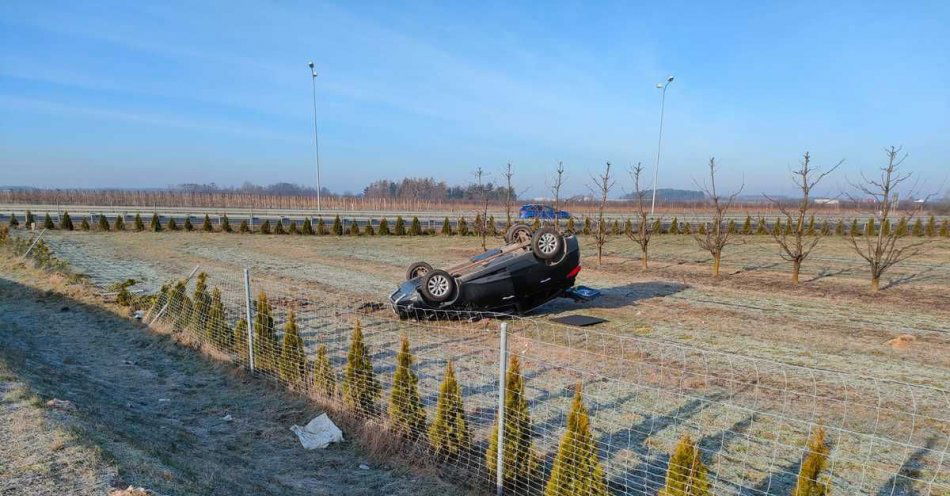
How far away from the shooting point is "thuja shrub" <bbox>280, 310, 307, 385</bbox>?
239 inches

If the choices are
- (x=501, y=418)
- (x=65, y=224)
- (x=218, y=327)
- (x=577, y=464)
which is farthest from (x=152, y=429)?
(x=65, y=224)

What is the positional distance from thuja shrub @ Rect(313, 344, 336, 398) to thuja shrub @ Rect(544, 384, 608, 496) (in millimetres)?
2923

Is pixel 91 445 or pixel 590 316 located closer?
pixel 91 445

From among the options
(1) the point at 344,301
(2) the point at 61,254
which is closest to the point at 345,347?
(1) the point at 344,301

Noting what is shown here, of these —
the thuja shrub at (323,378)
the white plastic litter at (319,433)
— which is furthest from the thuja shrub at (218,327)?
the white plastic litter at (319,433)

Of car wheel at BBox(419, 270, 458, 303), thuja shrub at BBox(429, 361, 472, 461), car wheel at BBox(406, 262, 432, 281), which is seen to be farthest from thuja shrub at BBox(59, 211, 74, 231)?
thuja shrub at BBox(429, 361, 472, 461)

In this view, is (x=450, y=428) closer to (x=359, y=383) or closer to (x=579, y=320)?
(x=359, y=383)

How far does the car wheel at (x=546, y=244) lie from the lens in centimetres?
857

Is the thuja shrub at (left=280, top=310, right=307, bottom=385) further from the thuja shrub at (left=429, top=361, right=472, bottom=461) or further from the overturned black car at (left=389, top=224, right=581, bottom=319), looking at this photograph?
the overturned black car at (left=389, top=224, right=581, bottom=319)

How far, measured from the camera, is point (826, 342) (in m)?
8.04

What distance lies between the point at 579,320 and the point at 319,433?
540cm

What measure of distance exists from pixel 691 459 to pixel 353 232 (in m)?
25.0

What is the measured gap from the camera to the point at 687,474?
3.18 meters

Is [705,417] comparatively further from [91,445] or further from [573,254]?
[91,445]
